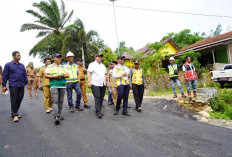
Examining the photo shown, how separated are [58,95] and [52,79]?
450 mm

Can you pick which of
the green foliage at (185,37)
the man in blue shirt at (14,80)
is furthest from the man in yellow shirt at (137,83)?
the green foliage at (185,37)

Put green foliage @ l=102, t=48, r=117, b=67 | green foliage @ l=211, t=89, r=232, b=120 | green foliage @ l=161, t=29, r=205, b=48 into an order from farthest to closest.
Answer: green foliage @ l=161, t=29, r=205, b=48 < green foliage @ l=102, t=48, r=117, b=67 < green foliage @ l=211, t=89, r=232, b=120

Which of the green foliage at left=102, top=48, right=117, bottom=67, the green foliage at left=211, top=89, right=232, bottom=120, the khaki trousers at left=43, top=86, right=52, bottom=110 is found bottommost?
the green foliage at left=211, top=89, right=232, bottom=120

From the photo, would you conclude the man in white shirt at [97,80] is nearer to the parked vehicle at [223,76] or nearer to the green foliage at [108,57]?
the parked vehicle at [223,76]

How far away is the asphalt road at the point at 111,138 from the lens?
2.53 m

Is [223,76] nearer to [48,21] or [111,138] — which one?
[111,138]

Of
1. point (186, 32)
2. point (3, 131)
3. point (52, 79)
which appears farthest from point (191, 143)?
point (186, 32)

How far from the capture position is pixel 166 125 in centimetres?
385

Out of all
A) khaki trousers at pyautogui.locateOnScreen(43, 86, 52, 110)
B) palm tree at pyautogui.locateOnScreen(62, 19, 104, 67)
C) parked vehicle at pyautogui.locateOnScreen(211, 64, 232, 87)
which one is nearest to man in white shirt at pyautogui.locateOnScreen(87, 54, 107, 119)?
khaki trousers at pyautogui.locateOnScreen(43, 86, 52, 110)

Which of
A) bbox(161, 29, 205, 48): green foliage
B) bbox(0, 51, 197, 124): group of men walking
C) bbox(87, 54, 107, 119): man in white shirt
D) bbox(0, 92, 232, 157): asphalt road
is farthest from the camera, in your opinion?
bbox(161, 29, 205, 48): green foliage

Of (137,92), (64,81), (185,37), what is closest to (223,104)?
(137,92)

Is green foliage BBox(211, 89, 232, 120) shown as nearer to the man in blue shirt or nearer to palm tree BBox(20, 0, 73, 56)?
the man in blue shirt

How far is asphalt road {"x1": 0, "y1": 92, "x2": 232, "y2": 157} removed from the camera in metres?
2.53

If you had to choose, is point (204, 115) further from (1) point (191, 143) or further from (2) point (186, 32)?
(2) point (186, 32)
